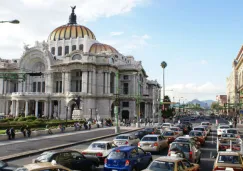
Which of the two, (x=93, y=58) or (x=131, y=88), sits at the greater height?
(x=93, y=58)

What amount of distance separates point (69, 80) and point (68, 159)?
223 feet

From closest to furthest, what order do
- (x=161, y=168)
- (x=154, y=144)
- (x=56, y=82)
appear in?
1. (x=161, y=168)
2. (x=154, y=144)
3. (x=56, y=82)

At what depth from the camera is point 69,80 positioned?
80750 mm

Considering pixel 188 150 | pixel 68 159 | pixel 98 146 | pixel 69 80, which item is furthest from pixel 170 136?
pixel 69 80

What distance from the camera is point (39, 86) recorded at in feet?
290

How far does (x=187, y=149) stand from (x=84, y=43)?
7674 cm

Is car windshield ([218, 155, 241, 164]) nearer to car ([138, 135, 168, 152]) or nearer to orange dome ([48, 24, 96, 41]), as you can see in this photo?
car ([138, 135, 168, 152])

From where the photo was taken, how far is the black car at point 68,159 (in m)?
13.8

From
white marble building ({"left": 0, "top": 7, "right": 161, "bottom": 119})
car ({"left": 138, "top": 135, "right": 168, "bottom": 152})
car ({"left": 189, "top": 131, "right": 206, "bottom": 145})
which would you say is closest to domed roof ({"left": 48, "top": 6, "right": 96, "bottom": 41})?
white marble building ({"left": 0, "top": 7, "right": 161, "bottom": 119})

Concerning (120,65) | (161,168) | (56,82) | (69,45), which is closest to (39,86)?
(56,82)

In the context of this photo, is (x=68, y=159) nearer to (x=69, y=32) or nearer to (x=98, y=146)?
(x=98, y=146)

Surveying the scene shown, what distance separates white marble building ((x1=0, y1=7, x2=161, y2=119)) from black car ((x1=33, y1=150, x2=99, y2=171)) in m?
58.9

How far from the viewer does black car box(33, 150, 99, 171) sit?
13780mm

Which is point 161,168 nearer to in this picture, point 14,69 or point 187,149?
point 187,149
